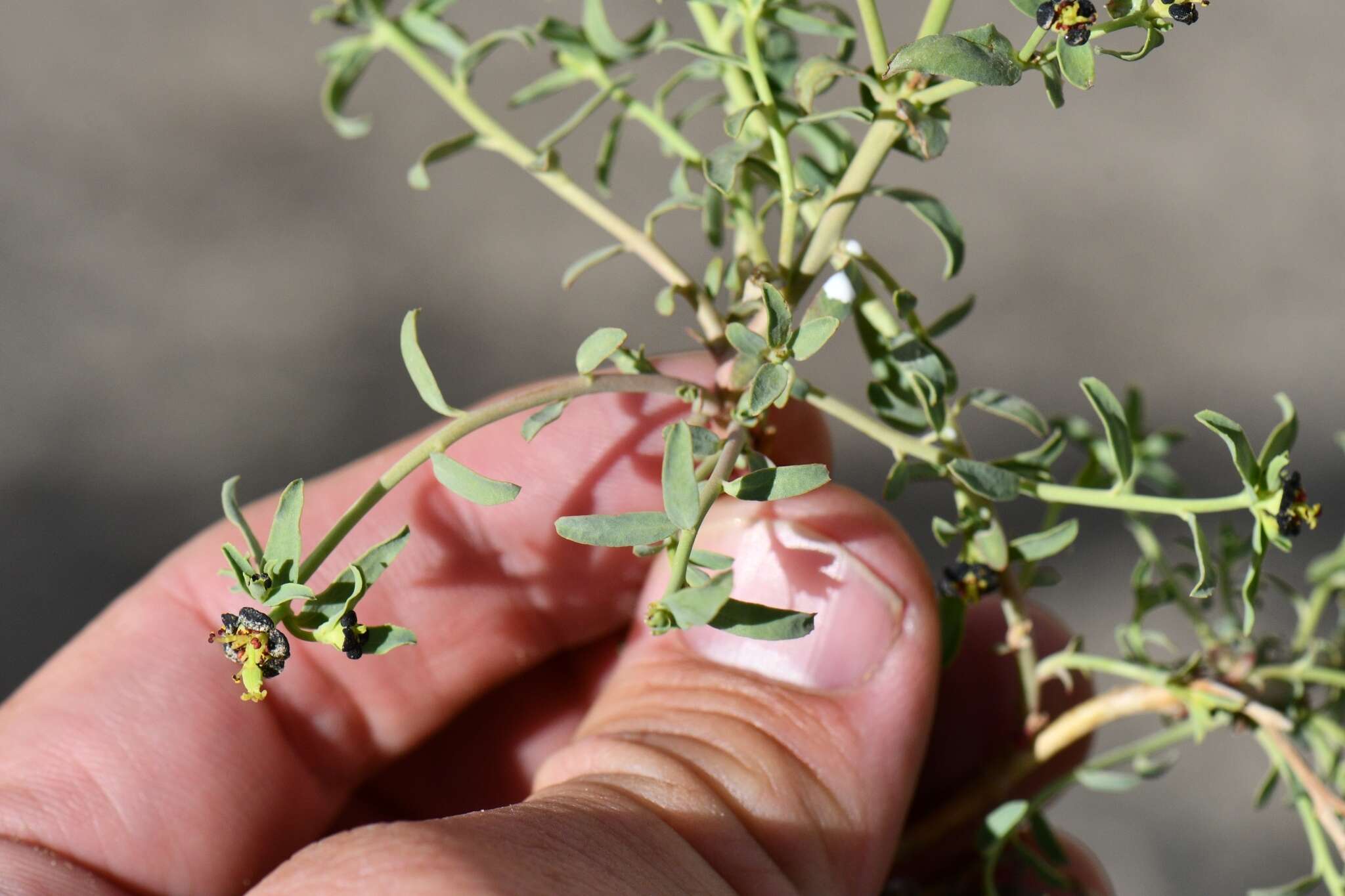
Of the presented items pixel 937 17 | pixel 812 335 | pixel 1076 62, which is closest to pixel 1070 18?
pixel 1076 62

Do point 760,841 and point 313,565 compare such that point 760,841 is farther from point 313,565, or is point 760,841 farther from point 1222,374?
point 1222,374

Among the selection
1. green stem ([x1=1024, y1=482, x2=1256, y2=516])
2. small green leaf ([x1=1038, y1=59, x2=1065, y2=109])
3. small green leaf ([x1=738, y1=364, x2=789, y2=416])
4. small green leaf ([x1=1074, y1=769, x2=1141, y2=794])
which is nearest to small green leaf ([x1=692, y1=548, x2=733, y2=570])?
small green leaf ([x1=738, y1=364, x2=789, y2=416])

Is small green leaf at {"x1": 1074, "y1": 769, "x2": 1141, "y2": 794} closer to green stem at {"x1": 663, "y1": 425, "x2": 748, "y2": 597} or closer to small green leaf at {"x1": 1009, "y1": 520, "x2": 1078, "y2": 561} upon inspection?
small green leaf at {"x1": 1009, "y1": 520, "x2": 1078, "y2": 561}

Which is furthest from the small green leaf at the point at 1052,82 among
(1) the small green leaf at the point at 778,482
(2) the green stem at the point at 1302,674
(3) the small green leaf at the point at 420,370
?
(2) the green stem at the point at 1302,674

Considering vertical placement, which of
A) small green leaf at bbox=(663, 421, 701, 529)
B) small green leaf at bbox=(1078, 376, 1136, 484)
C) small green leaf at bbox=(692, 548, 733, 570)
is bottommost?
small green leaf at bbox=(1078, 376, 1136, 484)

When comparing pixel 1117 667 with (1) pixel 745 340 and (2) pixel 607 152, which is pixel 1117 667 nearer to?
(1) pixel 745 340

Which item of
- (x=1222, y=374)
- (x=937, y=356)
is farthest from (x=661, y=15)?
(x=937, y=356)
